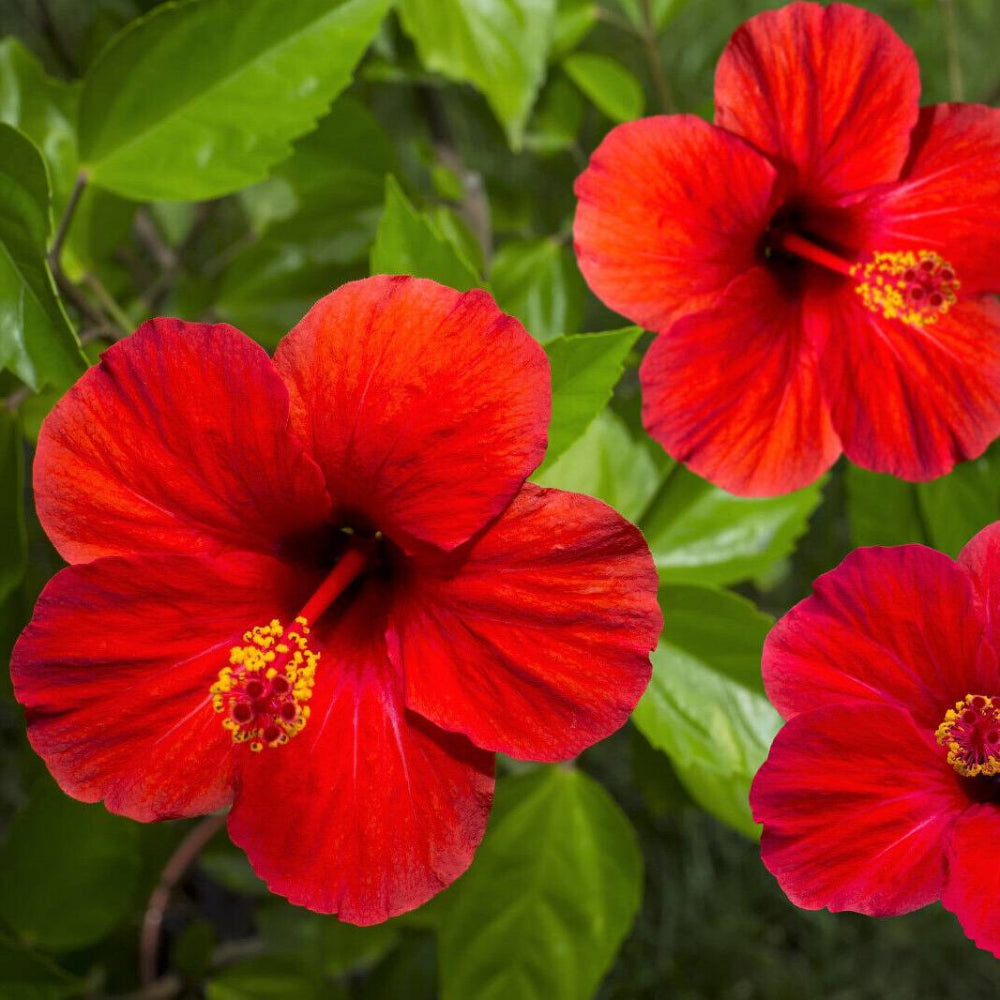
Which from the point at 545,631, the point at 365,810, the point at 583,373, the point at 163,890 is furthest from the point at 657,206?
the point at 163,890

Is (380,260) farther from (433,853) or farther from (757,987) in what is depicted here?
(757,987)

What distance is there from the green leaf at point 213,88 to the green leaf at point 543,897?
0.52 meters

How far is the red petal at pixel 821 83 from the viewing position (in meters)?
0.58

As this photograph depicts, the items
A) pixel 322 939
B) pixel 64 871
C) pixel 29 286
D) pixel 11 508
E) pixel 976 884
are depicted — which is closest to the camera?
pixel 976 884

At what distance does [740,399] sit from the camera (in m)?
0.59

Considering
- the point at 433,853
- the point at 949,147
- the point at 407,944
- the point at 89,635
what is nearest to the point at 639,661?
the point at 433,853

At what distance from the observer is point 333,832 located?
498 mm

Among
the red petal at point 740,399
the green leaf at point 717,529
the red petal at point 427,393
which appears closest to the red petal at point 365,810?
the red petal at point 427,393

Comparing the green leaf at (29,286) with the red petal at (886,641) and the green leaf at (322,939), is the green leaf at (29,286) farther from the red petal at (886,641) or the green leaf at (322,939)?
the green leaf at (322,939)

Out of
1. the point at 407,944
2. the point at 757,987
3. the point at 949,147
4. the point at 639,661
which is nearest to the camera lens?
the point at 639,661

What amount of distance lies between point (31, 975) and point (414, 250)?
0.59 m

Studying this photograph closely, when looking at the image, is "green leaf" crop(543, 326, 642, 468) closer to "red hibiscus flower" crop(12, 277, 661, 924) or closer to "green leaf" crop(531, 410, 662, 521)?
"red hibiscus flower" crop(12, 277, 661, 924)

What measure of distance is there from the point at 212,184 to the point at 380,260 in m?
0.15

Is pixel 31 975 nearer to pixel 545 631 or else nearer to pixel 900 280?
pixel 545 631
